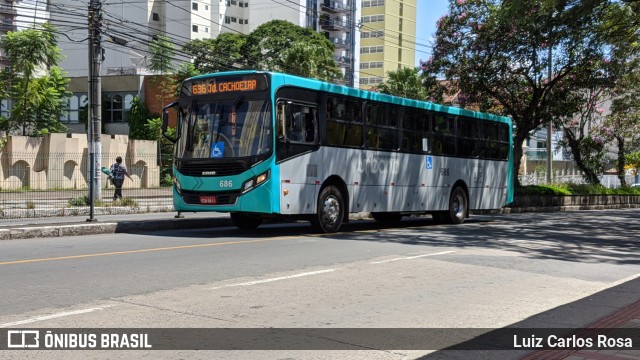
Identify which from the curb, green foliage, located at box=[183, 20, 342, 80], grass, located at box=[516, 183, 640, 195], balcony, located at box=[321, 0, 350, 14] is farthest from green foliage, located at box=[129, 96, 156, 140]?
the curb

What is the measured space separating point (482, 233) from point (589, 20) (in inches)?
394

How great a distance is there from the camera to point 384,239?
15.0 m

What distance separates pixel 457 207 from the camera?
2111 centimetres

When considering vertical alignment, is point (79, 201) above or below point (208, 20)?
below

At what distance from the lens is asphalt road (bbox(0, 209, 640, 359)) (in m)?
6.87

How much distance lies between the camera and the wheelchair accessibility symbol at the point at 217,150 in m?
14.7

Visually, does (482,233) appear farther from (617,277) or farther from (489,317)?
(489,317)

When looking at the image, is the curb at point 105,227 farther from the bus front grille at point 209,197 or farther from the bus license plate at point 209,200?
the bus license plate at point 209,200

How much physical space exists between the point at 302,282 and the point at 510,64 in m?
25.5

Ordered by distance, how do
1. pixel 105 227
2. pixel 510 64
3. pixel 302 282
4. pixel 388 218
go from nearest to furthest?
pixel 302 282 < pixel 105 227 < pixel 388 218 < pixel 510 64

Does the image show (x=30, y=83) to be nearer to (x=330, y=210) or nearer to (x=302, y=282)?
(x=330, y=210)

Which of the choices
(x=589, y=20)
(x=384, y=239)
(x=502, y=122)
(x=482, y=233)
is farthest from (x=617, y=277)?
(x=589, y=20)

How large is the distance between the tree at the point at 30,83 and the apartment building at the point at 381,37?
50723 mm

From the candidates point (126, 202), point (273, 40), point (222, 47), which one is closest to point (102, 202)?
point (126, 202)
